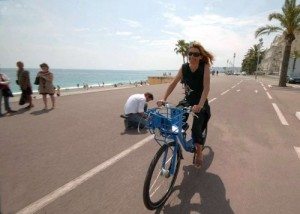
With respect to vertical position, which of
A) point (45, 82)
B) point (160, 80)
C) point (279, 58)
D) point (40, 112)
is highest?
point (45, 82)

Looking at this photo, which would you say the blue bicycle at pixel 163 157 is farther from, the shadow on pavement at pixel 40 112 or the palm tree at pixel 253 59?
the palm tree at pixel 253 59

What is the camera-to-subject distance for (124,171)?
187 inches

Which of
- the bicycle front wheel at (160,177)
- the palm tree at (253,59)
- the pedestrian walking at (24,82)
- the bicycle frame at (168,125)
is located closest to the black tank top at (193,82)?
the bicycle frame at (168,125)

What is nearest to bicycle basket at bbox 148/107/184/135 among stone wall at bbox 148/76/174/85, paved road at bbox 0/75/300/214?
paved road at bbox 0/75/300/214

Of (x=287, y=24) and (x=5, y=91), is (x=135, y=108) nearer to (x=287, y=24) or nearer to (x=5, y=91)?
(x=5, y=91)

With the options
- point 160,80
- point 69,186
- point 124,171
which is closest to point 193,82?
point 124,171

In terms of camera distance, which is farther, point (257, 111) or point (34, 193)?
point (257, 111)

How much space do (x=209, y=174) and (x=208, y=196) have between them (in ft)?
2.81

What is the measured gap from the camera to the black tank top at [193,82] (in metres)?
4.43

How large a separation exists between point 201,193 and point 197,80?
177 cm

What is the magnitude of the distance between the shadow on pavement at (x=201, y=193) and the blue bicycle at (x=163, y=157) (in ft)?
0.64

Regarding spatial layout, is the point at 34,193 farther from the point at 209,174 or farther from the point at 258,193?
the point at 258,193

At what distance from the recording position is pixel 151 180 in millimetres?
3494

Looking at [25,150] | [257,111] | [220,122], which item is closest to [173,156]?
[25,150]
